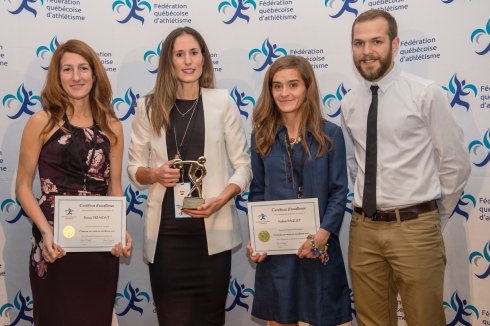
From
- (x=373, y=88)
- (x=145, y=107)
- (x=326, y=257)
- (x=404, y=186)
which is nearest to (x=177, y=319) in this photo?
(x=326, y=257)

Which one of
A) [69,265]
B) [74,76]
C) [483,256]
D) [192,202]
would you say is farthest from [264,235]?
[483,256]

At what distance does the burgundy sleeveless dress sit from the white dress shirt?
1.59 m

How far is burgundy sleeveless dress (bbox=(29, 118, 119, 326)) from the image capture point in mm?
2789

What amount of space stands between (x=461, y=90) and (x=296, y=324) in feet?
6.48

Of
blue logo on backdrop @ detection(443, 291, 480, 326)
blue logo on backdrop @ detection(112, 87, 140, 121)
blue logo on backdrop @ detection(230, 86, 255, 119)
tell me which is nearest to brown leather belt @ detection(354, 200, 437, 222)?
blue logo on backdrop @ detection(443, 291, 480, 326)

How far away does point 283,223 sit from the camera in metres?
2.84

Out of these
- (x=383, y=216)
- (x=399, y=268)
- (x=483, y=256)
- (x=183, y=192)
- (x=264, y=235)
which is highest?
(x=183, y=192)

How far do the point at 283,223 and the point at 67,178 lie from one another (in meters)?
1.21

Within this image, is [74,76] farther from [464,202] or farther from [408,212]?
[464,202]

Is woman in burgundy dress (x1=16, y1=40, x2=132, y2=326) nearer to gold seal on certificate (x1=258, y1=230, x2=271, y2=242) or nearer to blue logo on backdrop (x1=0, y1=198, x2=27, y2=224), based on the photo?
gold seal on certificate (x1=258, y1=230, x2=271, y2=242)

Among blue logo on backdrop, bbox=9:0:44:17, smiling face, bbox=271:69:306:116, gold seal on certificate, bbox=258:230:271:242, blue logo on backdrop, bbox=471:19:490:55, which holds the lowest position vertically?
gold seal on certificate, bbox=258:230:271:242

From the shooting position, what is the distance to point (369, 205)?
2.87m

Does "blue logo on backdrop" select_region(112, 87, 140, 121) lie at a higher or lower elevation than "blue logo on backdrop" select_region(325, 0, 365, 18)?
lower

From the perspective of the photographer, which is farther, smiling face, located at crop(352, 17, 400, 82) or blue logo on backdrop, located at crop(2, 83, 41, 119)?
blue logo on backdrop, located at crop(2, 83, 41, 119)
